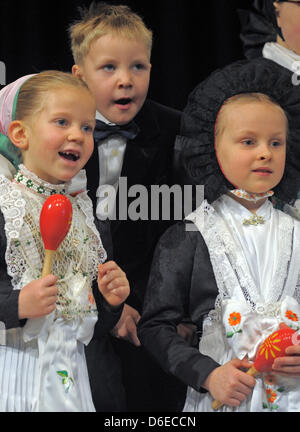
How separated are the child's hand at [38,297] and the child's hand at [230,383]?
37 centimetres

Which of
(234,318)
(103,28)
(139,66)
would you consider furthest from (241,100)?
(234,318)

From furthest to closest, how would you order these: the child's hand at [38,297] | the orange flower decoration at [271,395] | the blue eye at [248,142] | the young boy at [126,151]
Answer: the young boy at [126,151], the blue eye at [248,142], the orange flower decoration at [271,395], the child's hand at [38,297]

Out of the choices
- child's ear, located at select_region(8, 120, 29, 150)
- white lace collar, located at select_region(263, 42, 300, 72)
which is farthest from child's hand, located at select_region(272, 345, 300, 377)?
white lace collar, located at select_region(263, 42, 300, 72)

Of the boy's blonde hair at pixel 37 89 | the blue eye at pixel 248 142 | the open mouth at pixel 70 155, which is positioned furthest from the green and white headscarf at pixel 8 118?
the blue eye at pixel 248 142

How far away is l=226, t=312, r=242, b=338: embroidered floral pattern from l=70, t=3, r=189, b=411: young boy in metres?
0.31

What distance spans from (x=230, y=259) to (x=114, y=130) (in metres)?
0.47

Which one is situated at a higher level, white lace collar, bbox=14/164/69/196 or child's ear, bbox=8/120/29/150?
child's ear, bbox=8/120/29/150

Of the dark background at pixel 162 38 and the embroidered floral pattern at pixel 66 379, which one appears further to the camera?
the dark background at pixel 162 38

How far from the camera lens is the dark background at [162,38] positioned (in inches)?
80.2

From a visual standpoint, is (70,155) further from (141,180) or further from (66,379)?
(66,379)

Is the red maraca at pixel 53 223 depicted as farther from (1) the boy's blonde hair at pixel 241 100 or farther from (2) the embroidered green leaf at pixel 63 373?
(1) the boy's blonde hair at pixel 241 100

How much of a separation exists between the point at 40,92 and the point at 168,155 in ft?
1.59

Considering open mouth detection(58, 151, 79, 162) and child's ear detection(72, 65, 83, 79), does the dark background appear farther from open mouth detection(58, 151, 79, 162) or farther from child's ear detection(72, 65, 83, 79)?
open mouth detection(58, 151, 79, 162)

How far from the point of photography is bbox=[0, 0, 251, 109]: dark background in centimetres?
204
